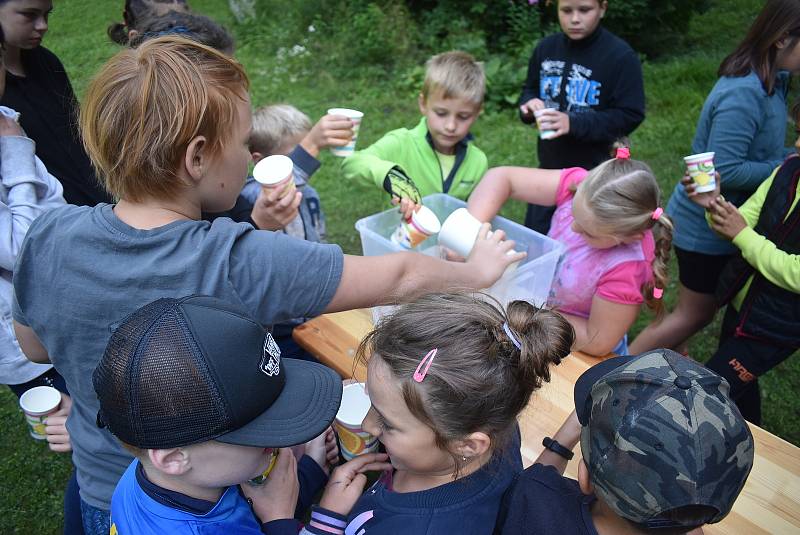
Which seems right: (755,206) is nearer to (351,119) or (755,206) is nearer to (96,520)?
(351,119)

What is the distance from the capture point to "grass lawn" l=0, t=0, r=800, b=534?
3.03 m

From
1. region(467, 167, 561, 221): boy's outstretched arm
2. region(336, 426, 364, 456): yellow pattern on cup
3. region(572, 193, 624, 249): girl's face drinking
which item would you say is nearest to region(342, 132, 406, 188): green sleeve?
region(467, 167, 561, 221): boy's outstretched arm

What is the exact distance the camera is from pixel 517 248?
2430 millimetres

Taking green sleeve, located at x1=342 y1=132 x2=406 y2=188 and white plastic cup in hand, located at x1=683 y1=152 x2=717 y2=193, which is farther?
green sleeve, located at x1=342 y1=132 x2=406 y2=188

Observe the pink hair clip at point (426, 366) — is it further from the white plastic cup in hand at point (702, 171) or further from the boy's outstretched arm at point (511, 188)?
the white plastic cup in hand at point (702, 171)

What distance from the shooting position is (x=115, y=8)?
35.7 ft

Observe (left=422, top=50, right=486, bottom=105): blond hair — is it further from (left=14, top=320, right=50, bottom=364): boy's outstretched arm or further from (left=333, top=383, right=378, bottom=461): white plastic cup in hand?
(left=14, top=320, right=50, bottom=364): boy's outstretched arm

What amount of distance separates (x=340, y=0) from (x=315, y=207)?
23.5 feet

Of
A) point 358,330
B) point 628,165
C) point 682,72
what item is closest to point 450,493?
point 358,330

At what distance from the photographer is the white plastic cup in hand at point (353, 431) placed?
1.58 meters

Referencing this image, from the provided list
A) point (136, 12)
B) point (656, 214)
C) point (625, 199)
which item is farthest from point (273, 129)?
point (656, 214)

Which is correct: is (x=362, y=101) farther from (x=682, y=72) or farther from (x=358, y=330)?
(x=358, y=330)

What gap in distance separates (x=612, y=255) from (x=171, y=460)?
175 cm

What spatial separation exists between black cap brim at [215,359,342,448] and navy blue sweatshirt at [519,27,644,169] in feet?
8.10
